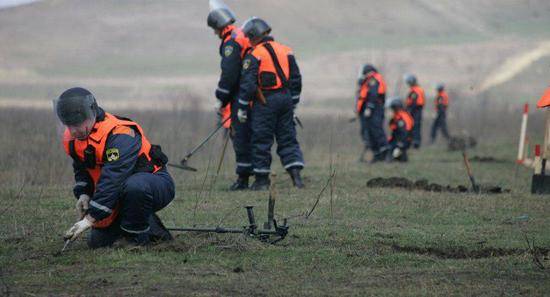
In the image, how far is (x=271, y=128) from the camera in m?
12.4

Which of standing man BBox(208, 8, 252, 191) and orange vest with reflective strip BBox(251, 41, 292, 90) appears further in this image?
standing man BBox(208, 8, 252, 191)

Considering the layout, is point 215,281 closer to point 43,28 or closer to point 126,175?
point 126,175

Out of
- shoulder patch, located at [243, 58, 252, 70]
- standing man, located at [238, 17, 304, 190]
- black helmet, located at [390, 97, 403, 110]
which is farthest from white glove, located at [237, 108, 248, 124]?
black helmet, located at [390, 97, 403, 110]

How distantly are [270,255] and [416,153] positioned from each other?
1634 centimetres

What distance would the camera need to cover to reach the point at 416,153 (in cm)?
2362

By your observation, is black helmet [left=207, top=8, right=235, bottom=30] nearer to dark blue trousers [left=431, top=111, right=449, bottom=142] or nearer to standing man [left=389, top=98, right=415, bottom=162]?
standing man [left=389, top=98, right=415, bottom=162]

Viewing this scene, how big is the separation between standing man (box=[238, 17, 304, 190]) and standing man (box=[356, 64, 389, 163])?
7099 millimetres

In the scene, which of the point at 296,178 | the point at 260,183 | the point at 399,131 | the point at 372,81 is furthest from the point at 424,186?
the point at 399,131

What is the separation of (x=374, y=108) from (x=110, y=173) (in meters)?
12.8

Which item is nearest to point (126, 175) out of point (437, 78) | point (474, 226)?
point (474, 226)

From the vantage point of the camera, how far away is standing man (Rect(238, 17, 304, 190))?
39.9 ft

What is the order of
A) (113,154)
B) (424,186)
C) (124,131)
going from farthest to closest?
(424,186)
(124,131)
(113,154)

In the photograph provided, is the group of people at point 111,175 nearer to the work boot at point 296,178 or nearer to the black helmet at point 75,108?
the black helmet at point 75,108

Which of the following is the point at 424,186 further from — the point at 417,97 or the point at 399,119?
the point at 417,97
